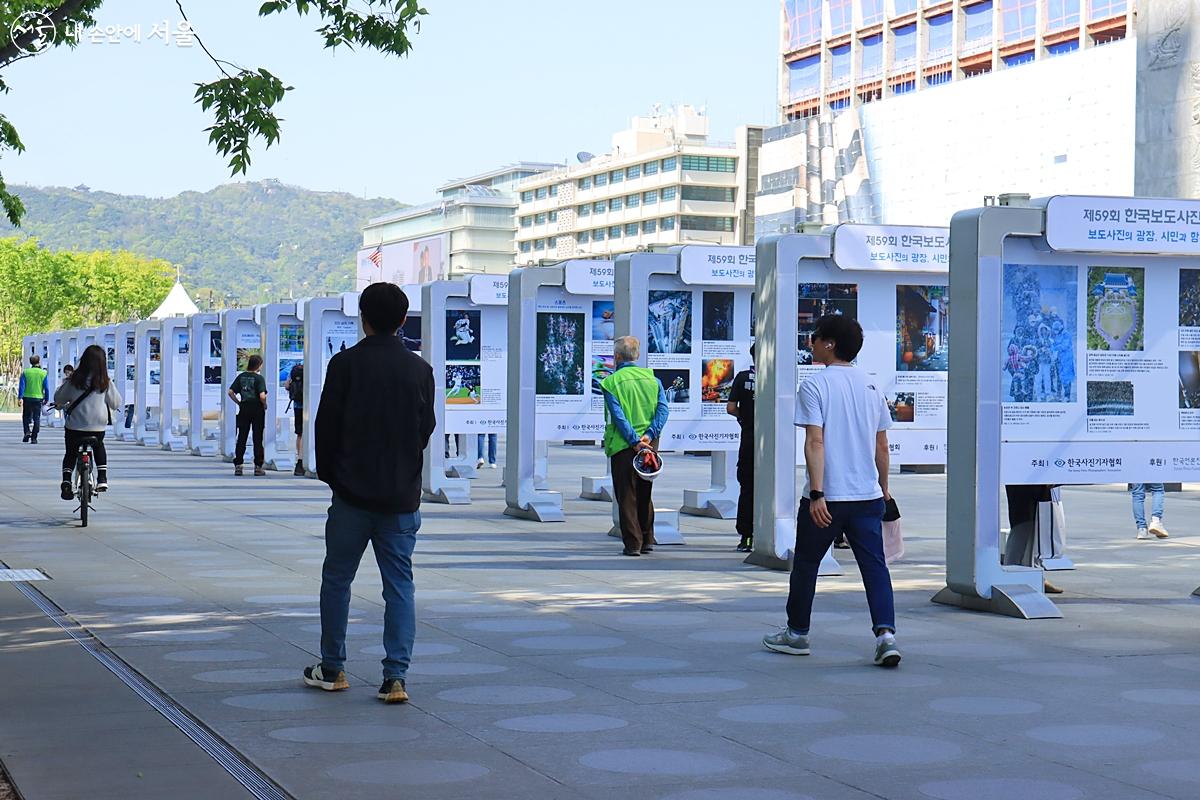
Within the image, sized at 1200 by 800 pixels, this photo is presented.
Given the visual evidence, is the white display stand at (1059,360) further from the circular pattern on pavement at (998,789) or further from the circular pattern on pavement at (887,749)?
the circular pattern on pavement at (998,789)

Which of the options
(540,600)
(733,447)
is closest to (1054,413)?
(540,600)

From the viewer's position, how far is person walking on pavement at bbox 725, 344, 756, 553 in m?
14.5

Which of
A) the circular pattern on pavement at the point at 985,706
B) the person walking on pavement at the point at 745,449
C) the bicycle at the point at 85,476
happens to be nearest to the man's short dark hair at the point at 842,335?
the circular pattern on pavement at the point at 985,706

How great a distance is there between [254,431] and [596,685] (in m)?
19.7

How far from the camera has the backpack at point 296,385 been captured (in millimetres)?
27016

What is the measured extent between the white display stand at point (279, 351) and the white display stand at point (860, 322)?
52.8 ft

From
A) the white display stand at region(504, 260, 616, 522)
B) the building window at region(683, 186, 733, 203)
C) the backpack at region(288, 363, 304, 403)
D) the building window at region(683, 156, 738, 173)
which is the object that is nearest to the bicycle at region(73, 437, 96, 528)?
the white display stand at region(504, 260, 616, 522)

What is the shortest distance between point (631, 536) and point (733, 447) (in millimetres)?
4122

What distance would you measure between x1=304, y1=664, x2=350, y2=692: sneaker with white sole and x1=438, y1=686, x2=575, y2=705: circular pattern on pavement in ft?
1.39

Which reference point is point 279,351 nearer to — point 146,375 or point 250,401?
point 250,401

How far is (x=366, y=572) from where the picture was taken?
1245 centimetres

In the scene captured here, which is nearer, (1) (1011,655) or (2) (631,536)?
(1) (1011,655)

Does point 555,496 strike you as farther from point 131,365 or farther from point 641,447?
point 131,365

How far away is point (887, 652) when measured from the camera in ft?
26.9
